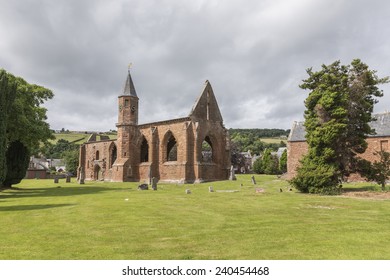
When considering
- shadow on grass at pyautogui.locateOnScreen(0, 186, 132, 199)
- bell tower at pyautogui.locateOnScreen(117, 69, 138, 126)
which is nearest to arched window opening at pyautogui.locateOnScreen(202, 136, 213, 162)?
bell tower at pyautogui.locateOnScreen(117, 69, 138, 126)

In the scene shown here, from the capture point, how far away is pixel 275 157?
72.0 meters

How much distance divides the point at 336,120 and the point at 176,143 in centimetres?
2207

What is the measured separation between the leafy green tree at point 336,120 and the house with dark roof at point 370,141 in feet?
24.8

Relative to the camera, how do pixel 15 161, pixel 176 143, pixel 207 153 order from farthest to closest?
1. pixel 207 153
2. pixel 176 143
3. pixel 15 161

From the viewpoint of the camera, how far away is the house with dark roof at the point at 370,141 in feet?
115

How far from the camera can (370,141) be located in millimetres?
35750

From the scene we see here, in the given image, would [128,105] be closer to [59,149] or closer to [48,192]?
[48,192]

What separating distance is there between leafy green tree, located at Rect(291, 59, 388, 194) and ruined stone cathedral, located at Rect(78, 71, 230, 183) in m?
15.7

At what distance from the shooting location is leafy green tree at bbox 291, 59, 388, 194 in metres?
22.6

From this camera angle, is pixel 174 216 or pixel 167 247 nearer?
pixel 167 247

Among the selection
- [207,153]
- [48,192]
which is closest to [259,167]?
[207,153]

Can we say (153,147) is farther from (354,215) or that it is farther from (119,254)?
(119,254)

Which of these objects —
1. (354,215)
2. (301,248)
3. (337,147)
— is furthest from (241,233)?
(337,147)

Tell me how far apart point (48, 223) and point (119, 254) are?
17.3ft
